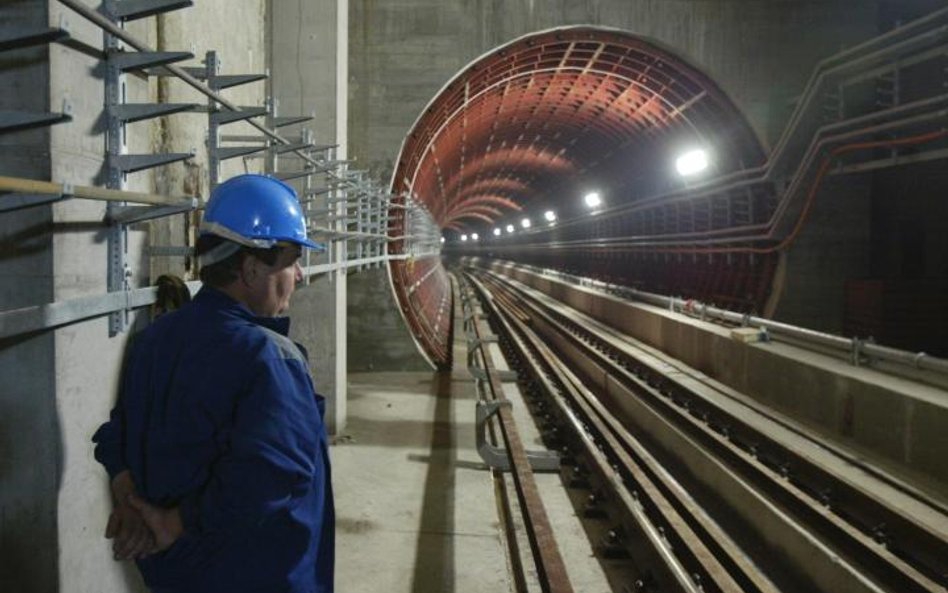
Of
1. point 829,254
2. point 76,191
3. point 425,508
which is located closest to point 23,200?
point 76,191

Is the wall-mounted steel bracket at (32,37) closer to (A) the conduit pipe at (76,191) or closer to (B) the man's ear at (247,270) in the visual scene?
(A) the conduit pipe at (76,191)

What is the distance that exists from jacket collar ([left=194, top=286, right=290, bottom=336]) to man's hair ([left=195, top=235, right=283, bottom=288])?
0.11 ft

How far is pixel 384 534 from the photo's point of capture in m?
4.74

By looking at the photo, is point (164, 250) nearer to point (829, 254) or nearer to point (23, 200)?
point (23, 200)

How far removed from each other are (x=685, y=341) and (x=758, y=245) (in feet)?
10.7

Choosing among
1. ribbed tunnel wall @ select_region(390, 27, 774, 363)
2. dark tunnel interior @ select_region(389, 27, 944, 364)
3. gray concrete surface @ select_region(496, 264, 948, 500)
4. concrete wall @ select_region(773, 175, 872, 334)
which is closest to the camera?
gray concrete surface @ select_region(496, 264, 948, 500)

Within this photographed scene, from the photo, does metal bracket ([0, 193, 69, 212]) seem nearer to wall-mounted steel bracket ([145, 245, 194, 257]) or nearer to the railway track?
wall-mounted steel bracket ([145, 245, 194, 257])

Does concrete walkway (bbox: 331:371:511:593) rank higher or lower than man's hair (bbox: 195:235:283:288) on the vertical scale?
lower

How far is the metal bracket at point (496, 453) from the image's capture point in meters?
5.82

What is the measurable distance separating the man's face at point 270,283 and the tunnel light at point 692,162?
1346cm

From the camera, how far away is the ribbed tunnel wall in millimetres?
12086

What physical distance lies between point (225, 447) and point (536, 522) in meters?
2.71

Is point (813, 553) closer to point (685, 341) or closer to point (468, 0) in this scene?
point (685, 341)

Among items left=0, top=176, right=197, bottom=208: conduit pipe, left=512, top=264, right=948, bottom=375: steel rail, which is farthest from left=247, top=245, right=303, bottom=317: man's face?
left=512, top=264, right=948, bottom=375: steel rail
